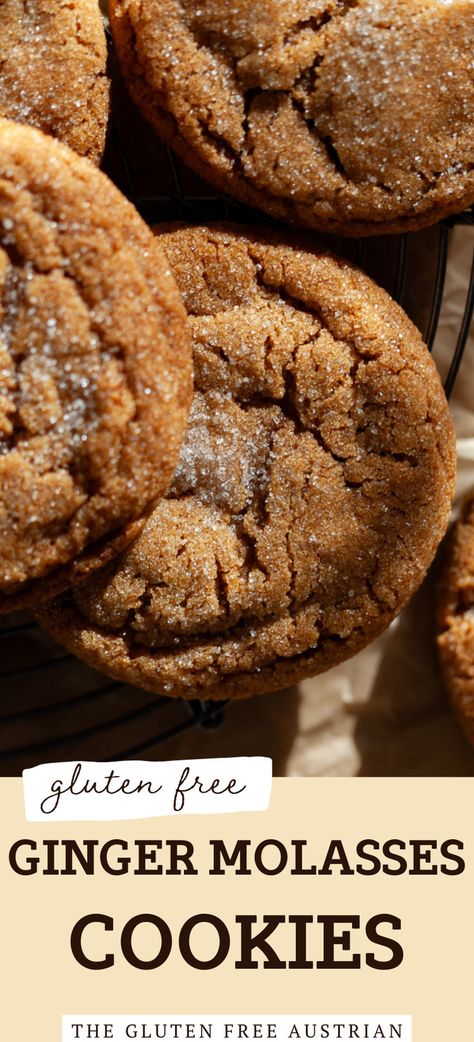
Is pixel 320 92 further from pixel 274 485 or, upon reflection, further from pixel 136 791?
pixel 136 791

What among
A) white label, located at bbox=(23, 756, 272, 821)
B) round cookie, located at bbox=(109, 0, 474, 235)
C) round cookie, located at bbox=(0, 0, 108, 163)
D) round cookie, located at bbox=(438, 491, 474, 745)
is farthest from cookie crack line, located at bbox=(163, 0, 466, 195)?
white label, located at bbox=(23, 756, 272, 821)

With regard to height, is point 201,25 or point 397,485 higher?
point 201,25

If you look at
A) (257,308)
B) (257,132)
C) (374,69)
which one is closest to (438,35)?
(374,69)

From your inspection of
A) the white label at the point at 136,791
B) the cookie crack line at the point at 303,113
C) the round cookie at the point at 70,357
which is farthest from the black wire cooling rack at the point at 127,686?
the round cookie at the point at 70,357

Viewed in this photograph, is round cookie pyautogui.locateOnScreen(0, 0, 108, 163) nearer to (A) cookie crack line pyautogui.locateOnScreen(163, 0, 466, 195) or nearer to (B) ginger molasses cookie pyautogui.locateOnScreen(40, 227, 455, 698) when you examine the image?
(A) cookie crack line pyautogui.locateOnScreen(163, 0, 466, 195)

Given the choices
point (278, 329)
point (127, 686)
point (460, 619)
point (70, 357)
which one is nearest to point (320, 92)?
point (278, 329)

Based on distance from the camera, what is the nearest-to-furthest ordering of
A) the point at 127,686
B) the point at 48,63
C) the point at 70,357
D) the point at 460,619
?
1. the point at 70,357
2. the point at 48,63
3. the point at 460,619
4. the point at 127,686

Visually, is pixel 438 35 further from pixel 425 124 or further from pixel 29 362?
pixel 29 362
